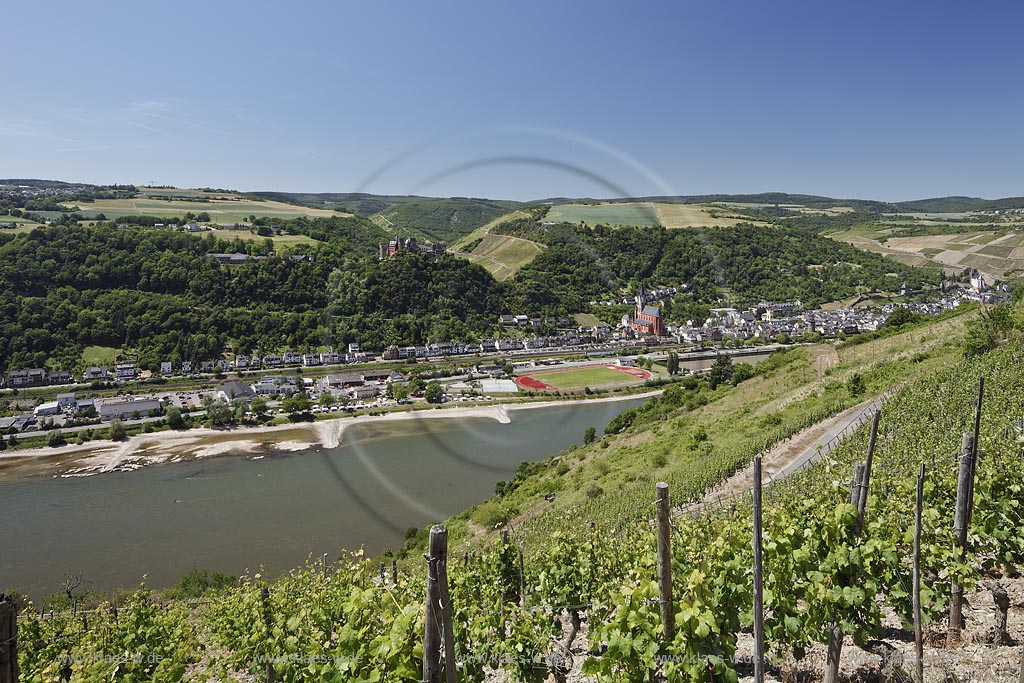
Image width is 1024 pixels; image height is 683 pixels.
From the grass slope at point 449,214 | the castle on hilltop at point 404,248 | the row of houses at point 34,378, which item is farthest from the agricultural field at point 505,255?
the row of houses at point 34,378

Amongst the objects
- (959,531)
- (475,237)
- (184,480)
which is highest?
(475,237)

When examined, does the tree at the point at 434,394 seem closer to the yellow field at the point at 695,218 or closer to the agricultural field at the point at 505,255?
the agricultural field at the point at 505,255

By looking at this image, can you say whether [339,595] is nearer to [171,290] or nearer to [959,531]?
[959,531]

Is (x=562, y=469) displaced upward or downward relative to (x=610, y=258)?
downward

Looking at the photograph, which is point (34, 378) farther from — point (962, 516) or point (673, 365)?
point (962, 516)

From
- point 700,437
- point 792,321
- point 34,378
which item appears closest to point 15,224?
point 34,378

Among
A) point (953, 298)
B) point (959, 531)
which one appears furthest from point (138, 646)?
Result: point (953, 298)
